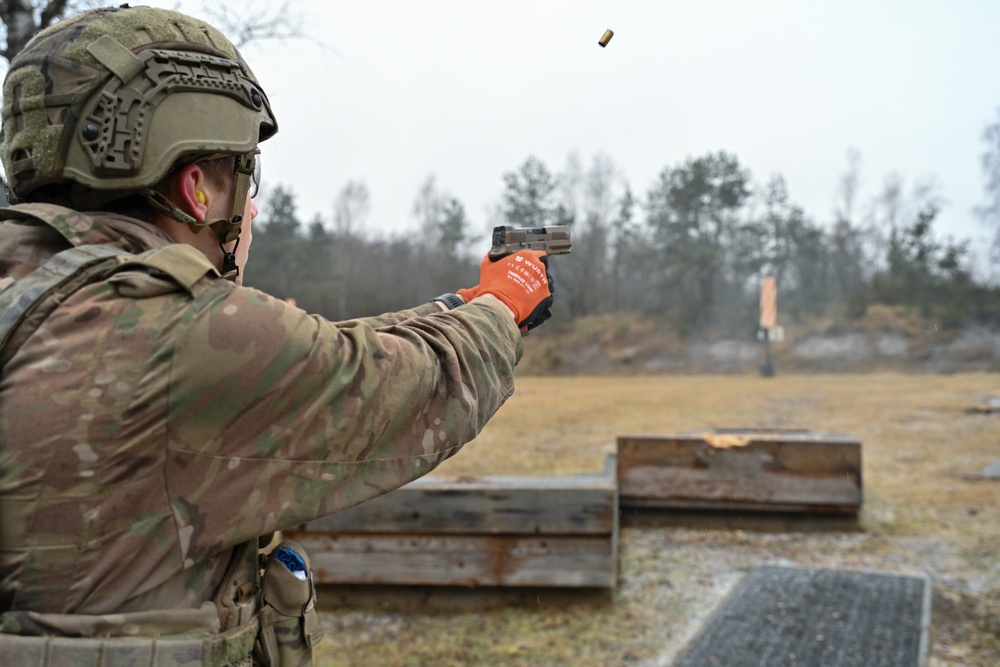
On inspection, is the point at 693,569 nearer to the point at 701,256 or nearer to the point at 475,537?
the point at 475,537

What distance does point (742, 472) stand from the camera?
20.6 feet

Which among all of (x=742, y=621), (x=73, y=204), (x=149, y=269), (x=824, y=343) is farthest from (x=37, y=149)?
(x=824, y=343)

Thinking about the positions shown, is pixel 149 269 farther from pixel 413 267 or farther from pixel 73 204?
pixel 413 267

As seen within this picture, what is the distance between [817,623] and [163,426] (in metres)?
4.17

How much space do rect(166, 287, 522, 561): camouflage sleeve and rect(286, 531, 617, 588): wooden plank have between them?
3406 mm

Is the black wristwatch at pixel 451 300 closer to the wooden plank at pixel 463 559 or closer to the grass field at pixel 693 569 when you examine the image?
the grass field at pixel 693 569

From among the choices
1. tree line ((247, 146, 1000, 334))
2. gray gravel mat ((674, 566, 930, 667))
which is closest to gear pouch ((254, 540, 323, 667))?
gray gravel mat ((674, 566, 930, 667))

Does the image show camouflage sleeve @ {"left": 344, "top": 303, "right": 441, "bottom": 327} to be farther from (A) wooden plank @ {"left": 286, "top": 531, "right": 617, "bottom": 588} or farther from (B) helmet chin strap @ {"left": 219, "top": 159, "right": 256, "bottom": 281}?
(A) wooden plank @ {"left": 286, "top": 531, "right": 617, "bottom": 588}

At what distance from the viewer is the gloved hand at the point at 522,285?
1.82 meters

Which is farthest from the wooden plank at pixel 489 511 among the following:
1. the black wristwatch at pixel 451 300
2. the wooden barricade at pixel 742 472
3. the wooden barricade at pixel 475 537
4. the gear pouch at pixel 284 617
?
the gear pouch at pixel 284 617

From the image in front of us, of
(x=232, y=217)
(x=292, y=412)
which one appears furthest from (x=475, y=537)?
(x=292, y=412)

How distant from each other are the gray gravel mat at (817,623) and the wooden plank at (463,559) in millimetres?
766

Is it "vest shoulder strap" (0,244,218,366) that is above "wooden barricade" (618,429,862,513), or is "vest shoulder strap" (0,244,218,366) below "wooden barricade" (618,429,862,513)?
above

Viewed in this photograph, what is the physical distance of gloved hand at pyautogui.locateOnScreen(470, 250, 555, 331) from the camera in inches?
71.6
